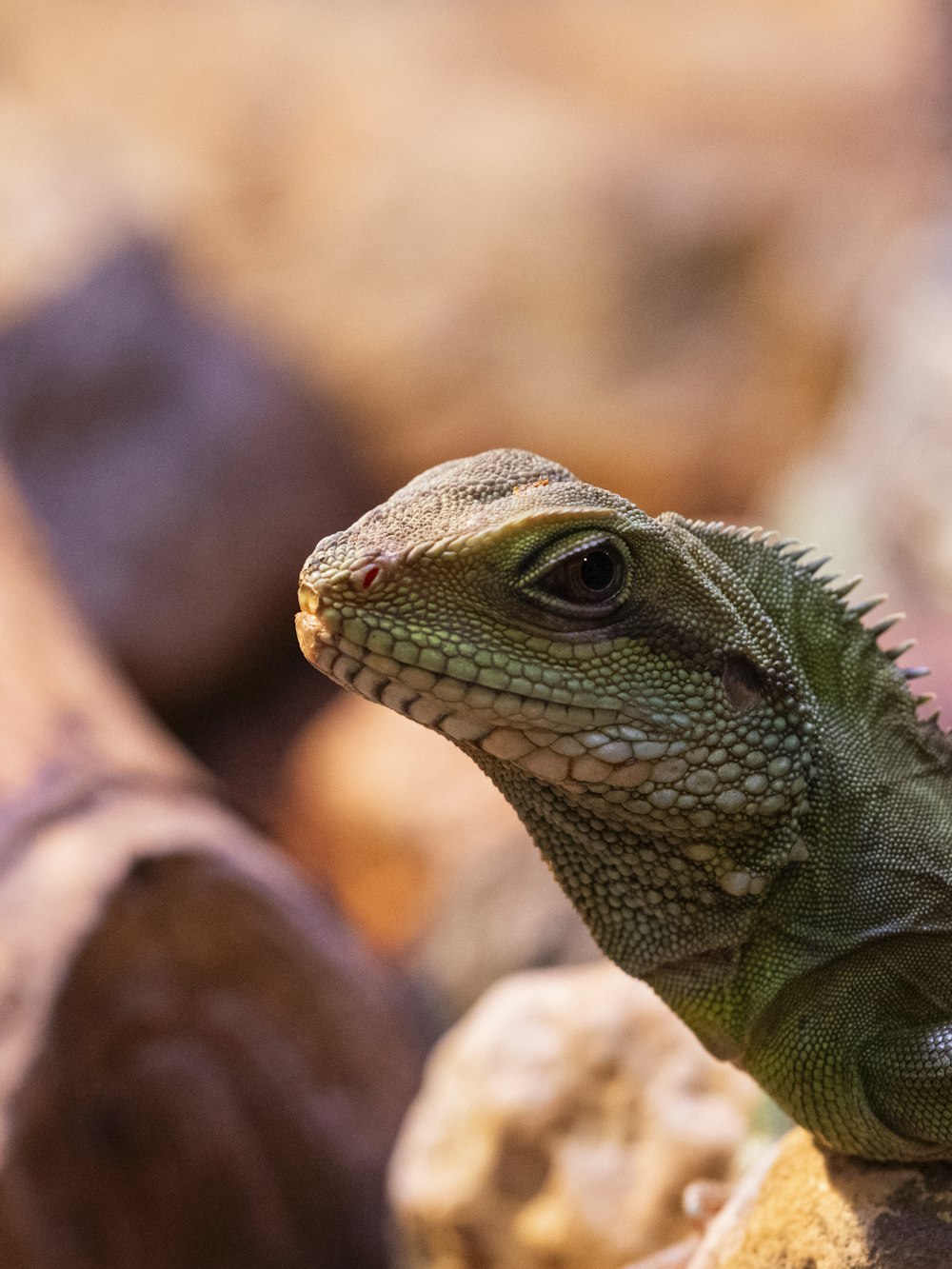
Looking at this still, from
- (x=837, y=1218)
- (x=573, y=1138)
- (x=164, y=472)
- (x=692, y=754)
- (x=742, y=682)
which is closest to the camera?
(x=692, y=754)

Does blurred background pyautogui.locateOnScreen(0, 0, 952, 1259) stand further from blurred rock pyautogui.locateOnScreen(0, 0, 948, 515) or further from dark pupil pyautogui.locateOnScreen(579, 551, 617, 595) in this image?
dark pupil pyautogui.locateOnScreen(579, 551, 617, 595)

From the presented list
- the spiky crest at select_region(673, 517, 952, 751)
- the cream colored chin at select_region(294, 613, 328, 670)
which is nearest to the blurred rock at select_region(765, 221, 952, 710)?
the spiky crest at select_region(673, 517, 952, 751)

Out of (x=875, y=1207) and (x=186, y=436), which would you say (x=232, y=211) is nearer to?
(x=186, y=436)

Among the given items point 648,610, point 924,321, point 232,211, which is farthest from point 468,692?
point 232,211

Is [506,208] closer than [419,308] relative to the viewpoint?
No

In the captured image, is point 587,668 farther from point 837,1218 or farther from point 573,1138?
point 573,1138

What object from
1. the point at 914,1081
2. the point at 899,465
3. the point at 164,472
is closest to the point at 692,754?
the point at 914,1081
